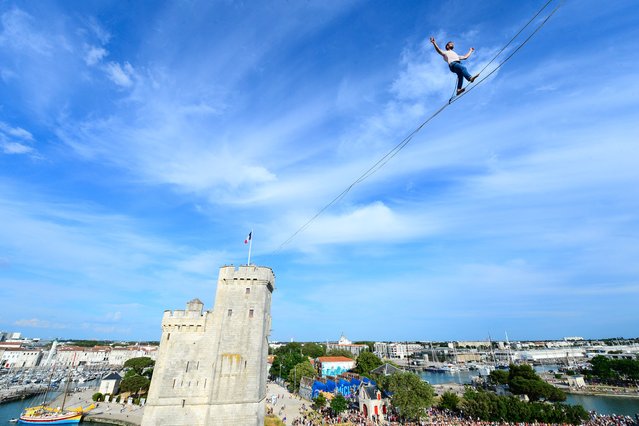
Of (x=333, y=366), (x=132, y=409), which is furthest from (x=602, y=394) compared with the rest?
(x=132, y=409)

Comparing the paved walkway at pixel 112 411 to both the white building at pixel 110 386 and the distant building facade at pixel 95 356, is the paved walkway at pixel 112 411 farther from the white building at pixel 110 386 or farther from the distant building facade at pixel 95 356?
the distant building facade at pixel 95 356

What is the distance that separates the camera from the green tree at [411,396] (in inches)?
1575

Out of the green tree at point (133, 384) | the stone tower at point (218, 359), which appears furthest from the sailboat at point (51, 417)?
the stone tower at point (218, 359)

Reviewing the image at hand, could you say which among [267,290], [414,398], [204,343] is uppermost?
[267,290]

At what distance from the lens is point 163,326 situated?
28375 millimetres

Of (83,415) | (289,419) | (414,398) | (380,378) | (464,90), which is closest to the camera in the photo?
(464,90)

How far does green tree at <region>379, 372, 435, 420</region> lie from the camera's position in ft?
131

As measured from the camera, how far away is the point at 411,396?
134 ft

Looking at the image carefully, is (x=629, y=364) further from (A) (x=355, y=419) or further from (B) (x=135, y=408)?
(B) (x=135, y=408)

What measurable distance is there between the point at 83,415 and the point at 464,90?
69.6 metres

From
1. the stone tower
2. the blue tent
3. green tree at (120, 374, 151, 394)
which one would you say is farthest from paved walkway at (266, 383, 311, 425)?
green tree at (120, 374, 151, 394)

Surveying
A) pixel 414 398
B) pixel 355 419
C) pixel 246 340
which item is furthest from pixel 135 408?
pixel 414 398

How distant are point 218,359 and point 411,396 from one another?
91.9ft

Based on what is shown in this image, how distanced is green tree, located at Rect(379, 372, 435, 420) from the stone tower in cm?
2191
